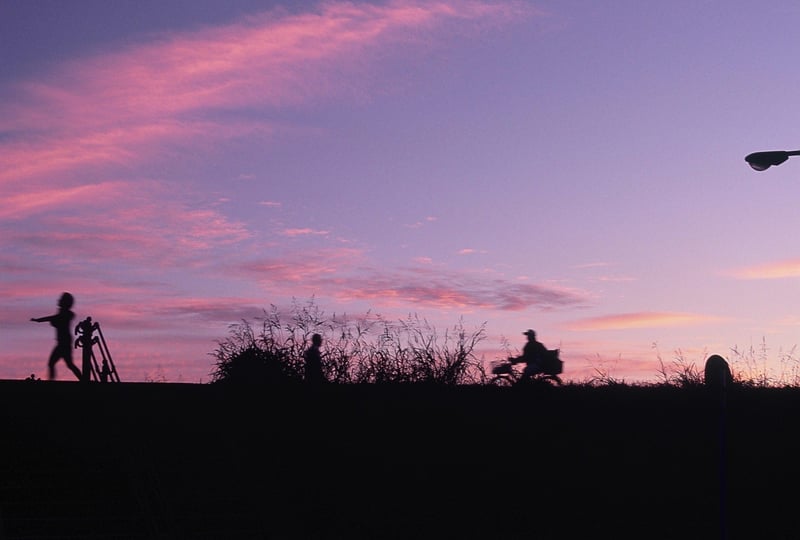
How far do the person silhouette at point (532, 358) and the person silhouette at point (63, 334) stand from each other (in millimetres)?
8442

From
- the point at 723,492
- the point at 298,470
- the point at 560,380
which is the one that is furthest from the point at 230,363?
the point at 723,492

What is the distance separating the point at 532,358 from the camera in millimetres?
20453

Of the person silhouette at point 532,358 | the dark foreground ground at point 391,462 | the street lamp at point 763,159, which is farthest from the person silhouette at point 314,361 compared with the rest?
the street lamp at point 763,159

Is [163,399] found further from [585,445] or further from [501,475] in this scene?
[585,445]

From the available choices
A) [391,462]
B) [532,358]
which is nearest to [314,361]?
[391,462]

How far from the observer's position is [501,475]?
17.5m

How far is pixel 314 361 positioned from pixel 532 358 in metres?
4.32

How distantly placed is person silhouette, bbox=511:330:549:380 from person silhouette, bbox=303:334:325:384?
3.94 metres

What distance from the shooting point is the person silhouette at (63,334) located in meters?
18.8

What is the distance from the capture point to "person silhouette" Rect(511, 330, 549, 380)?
2033 cm

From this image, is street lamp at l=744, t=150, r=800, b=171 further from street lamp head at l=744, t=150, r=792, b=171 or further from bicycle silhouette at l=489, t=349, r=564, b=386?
bicycle silhouette at l=489, t=349, r=564, b=386

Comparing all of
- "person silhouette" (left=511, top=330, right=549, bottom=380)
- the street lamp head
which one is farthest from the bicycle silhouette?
the street lamp head

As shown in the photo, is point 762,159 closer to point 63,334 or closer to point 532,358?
point 532,358

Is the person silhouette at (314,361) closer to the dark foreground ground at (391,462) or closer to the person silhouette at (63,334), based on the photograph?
the dark foreground ground at (391,462)
